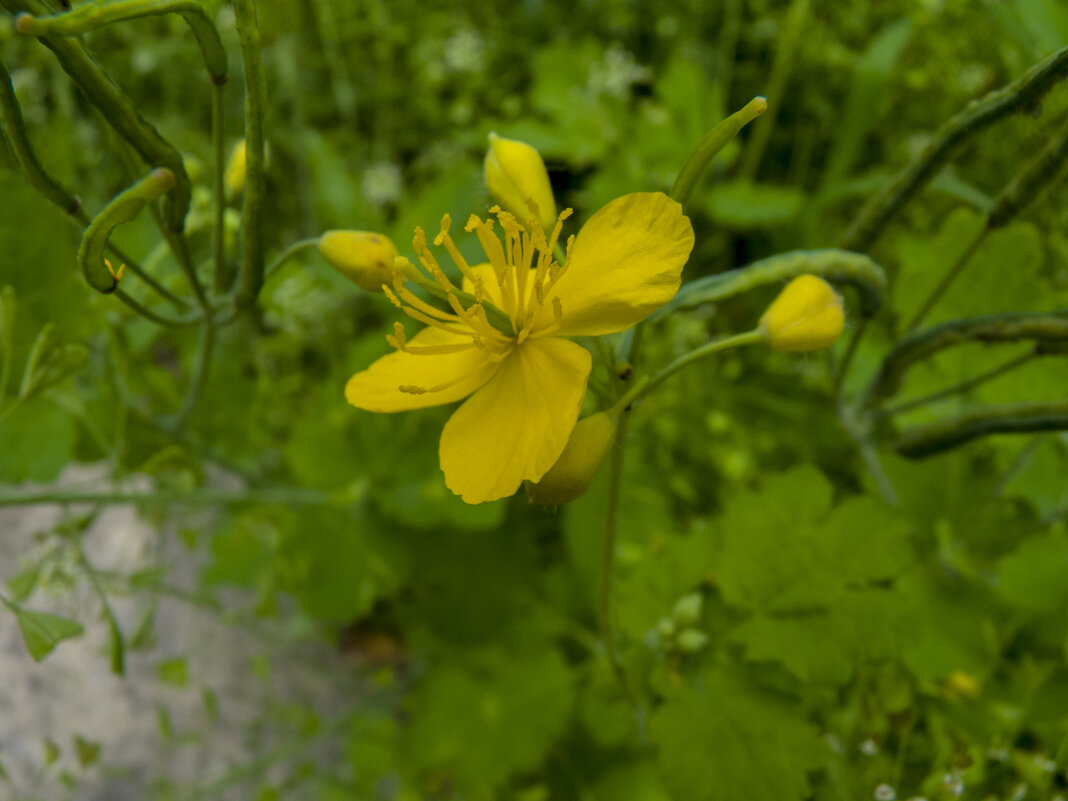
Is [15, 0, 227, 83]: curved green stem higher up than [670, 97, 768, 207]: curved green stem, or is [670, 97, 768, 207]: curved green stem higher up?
[15, 0, 227, 83]: curved green stem

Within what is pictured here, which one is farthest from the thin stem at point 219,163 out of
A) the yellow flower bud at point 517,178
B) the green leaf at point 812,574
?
the green leaf at point 812,574

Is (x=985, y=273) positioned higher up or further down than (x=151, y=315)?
further down

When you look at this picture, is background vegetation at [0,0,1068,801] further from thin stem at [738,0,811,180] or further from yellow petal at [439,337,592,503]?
yellow petal at [439,337,592,503]

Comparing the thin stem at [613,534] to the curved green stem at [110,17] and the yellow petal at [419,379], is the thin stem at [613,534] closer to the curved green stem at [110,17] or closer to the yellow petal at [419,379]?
the yellow petal at [419,379]

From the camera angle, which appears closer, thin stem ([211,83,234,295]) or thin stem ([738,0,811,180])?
thin stem ([211,83,234,295])

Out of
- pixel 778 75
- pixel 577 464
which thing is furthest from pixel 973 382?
pixel 778 75

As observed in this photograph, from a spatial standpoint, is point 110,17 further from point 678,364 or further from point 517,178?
point 678,364

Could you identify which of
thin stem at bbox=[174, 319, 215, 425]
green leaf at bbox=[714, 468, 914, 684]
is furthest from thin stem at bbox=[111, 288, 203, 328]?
green leaf at bbox=[714, 468, 914, 684]

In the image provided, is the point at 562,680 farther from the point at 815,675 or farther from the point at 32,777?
the point at 32,777
